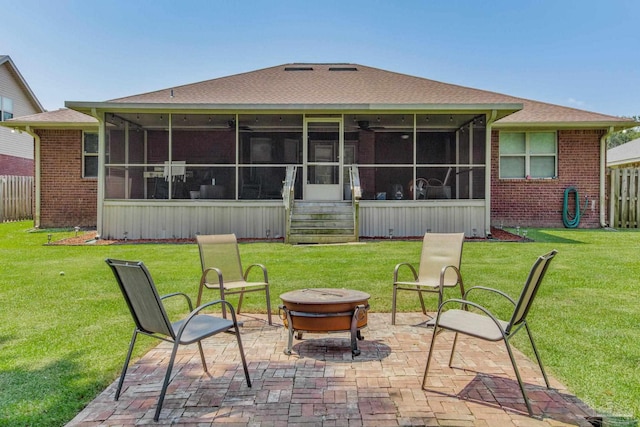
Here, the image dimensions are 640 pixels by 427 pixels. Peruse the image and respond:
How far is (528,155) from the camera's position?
15.7m

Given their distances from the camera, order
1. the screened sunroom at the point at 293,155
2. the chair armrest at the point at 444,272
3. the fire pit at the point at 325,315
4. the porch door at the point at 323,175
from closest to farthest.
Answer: the fire pit at the point at 325,315
the chair armrest at the point at 444,272
the screened sunroom at the point at 293,155
the porch door at the point at 323,175

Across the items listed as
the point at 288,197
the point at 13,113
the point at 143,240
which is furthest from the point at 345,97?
the point at 13,113

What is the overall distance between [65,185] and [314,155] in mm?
8634

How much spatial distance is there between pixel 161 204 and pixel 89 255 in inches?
135

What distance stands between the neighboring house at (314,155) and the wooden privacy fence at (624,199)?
399 millimetres

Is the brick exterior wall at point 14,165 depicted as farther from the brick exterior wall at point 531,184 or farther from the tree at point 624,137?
the tree at point 624,137

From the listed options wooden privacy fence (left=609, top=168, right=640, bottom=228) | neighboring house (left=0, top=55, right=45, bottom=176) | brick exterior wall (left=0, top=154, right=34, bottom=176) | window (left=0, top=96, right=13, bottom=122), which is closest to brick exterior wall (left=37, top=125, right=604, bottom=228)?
wooden privacy fence (left=609, top=168, right=640, bottom=228)

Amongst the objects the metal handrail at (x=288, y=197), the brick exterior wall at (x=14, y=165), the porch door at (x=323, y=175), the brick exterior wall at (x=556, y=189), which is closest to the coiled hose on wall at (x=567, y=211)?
the brick exterior wall at (x=556, y=189)

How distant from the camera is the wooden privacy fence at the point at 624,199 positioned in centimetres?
1542

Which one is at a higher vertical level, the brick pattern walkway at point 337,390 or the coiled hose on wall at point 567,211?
the coiled hose on wall at point 567,211

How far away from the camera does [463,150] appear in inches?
630

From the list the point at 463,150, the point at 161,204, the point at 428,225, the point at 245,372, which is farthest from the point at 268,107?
the point at 245,372

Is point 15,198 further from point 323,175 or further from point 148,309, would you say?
point 148,309

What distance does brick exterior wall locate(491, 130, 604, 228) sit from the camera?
15.6m
